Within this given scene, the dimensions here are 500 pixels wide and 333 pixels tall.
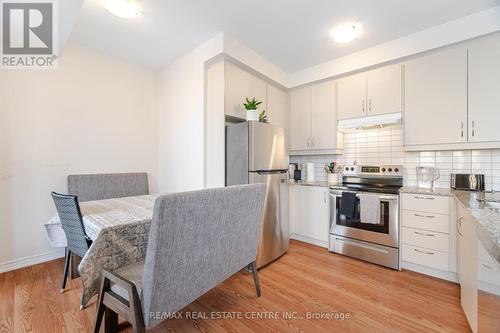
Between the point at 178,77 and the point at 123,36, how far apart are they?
726 millimetres

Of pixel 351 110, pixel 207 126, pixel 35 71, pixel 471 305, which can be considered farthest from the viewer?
pixel 351 110

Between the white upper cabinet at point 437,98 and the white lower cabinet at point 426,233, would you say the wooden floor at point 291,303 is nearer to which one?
the white lower cabinet at point 426,233

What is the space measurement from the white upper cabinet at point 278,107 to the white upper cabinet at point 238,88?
0.23 m

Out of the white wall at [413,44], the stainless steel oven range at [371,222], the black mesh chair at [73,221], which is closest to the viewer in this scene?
the black mesh chair at [73,221]

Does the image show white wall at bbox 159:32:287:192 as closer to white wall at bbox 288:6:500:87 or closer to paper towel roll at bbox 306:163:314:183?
white wall at bbox 288:6:500:87

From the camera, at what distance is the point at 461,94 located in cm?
208

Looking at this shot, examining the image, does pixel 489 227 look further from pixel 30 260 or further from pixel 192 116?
pixel 30 260

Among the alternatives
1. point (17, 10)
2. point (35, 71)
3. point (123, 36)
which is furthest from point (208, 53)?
point (35, 71)

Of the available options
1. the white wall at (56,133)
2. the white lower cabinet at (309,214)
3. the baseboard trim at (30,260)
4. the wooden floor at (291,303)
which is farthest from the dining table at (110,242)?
the white lower cabinet at (309,214)

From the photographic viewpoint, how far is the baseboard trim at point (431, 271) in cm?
198

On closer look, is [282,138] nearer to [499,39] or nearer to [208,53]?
[208,53]

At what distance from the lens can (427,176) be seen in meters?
2.39

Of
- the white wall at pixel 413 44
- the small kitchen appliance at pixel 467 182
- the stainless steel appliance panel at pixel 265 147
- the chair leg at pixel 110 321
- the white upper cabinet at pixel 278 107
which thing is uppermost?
the white wall at pixel 413 44

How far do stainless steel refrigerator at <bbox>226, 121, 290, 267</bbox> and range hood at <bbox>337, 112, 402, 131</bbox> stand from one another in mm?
924
